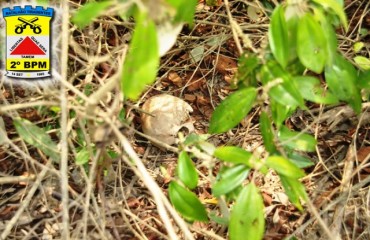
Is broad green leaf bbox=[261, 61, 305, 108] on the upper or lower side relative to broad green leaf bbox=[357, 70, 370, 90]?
upper

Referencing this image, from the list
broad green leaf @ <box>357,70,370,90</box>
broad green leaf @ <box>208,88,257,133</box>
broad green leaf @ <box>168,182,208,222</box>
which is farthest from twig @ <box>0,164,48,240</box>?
broad green leaf @ <box>357,70,370,90</box>

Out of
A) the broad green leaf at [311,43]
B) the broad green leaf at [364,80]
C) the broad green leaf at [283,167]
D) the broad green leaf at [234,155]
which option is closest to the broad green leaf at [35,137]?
the broad green leaf at [234,155]

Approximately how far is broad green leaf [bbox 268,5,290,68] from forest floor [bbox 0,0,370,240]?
37cm

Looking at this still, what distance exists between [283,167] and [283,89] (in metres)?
0.16

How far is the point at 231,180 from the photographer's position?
1050 millimetres

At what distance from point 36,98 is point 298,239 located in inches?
34.4

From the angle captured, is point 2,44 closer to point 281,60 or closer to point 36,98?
point 36,98

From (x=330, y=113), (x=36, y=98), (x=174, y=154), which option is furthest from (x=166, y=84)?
(x=330, y=113)

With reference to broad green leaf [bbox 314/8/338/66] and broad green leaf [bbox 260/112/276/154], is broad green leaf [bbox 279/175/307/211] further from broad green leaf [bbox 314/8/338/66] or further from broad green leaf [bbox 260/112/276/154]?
broad green leaf [bbox 314/8/338/66]

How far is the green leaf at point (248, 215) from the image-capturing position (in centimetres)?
103

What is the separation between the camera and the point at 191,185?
1.14 m

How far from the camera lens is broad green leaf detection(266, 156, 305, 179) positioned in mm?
1015

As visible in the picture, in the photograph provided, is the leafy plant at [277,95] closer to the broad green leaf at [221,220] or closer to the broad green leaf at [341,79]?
the broad green leaf at [341,79]

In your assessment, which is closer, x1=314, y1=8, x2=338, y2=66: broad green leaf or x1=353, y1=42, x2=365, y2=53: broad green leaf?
A: x1=314, y1=8, x2=338, y2=66: broad green leaf
